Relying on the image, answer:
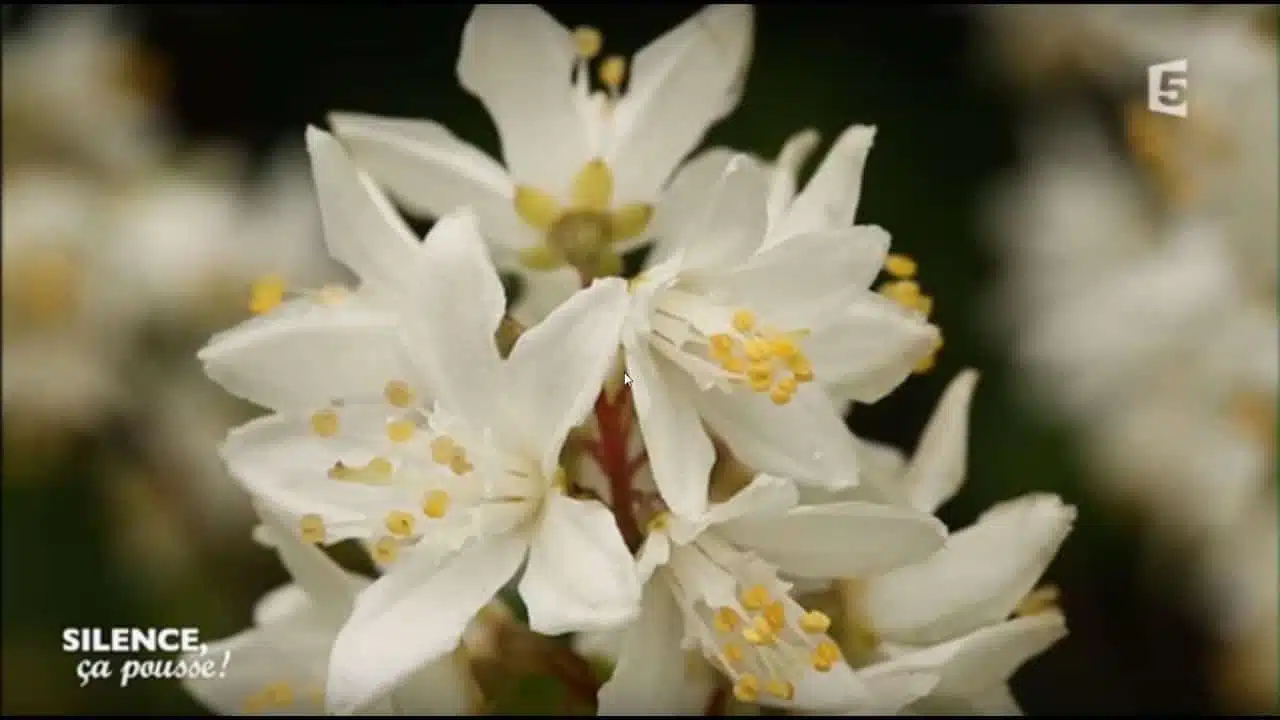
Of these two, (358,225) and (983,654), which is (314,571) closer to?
(358,225)

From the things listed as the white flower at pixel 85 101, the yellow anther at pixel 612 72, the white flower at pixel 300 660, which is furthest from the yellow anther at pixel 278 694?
the white flower at pixel 85 101

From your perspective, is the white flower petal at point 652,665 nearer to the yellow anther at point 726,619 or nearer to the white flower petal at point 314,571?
the yellow anther at point 726,619

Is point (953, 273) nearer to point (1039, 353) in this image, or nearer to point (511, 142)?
point (1039, 353)

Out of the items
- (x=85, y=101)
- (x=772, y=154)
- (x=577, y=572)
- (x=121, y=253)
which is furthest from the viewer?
(x=85, y=101)

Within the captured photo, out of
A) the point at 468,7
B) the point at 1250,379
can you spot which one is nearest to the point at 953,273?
the point at 1250,379

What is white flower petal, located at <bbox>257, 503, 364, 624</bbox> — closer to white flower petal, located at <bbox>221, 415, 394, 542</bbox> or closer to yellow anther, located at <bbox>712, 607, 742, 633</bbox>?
white flower petal, located at <bbox>221, 415, 394, 542</bbox>

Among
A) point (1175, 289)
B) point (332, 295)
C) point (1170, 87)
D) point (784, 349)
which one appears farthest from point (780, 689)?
point (1175, 289)

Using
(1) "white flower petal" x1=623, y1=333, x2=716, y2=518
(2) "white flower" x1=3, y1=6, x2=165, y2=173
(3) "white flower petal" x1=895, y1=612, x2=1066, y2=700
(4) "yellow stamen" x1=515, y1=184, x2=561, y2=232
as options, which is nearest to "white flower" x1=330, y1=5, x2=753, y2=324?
(4) "yellow stamen" x1=515, y1=184, x2=561, y2=232
